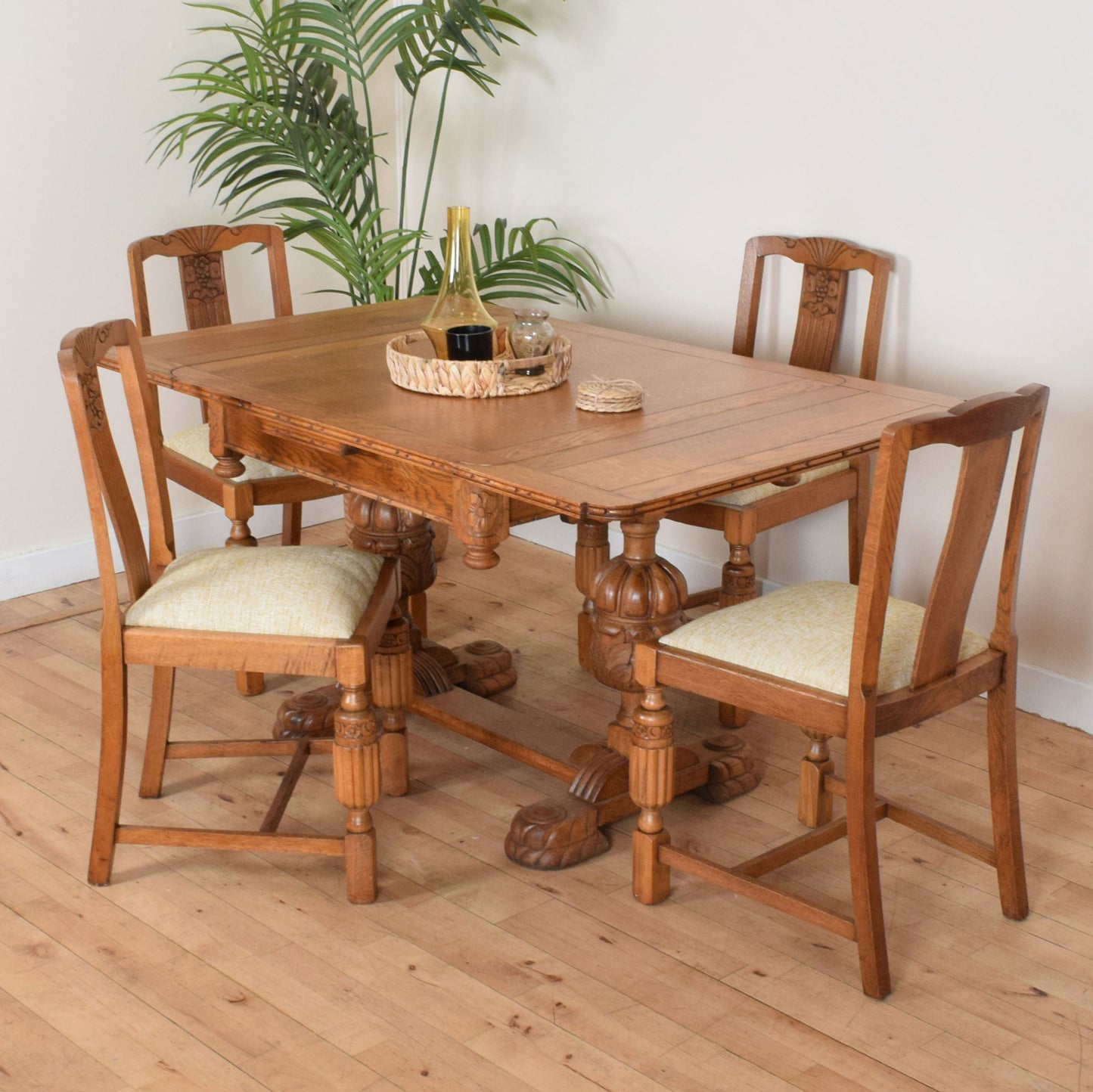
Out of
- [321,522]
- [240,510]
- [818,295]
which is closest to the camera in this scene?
[240,510]

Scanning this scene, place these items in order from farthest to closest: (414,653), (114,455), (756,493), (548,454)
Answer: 1. (414,653)
2. (756,493)
3. (114,455)
4. (548,454)

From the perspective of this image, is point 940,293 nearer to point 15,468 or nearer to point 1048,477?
point 1048,477

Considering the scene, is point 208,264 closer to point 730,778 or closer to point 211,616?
point 211,616

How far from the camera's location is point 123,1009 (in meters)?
2.09

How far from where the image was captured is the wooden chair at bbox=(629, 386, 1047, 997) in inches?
75.7

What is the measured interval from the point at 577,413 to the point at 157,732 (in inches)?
39.1

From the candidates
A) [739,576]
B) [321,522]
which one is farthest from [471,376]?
[321,522]

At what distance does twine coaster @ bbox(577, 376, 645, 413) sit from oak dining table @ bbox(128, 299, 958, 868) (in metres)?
0.02

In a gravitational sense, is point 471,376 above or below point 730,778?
above

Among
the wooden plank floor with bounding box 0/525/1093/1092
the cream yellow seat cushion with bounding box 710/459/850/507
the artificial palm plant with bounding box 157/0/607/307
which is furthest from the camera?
the artificial palm plant with bounding box 157/0/607/307

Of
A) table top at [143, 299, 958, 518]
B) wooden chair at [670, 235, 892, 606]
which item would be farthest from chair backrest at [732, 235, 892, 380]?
table top at [143, 299, 958, 518]

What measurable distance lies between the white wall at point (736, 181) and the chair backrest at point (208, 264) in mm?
451

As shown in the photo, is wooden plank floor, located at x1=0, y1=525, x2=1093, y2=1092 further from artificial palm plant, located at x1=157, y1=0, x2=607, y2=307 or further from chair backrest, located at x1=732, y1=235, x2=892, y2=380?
artificial palm plant, located at x1=157, y1=0, x2=607, y2=307

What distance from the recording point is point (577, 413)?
2424 mm
